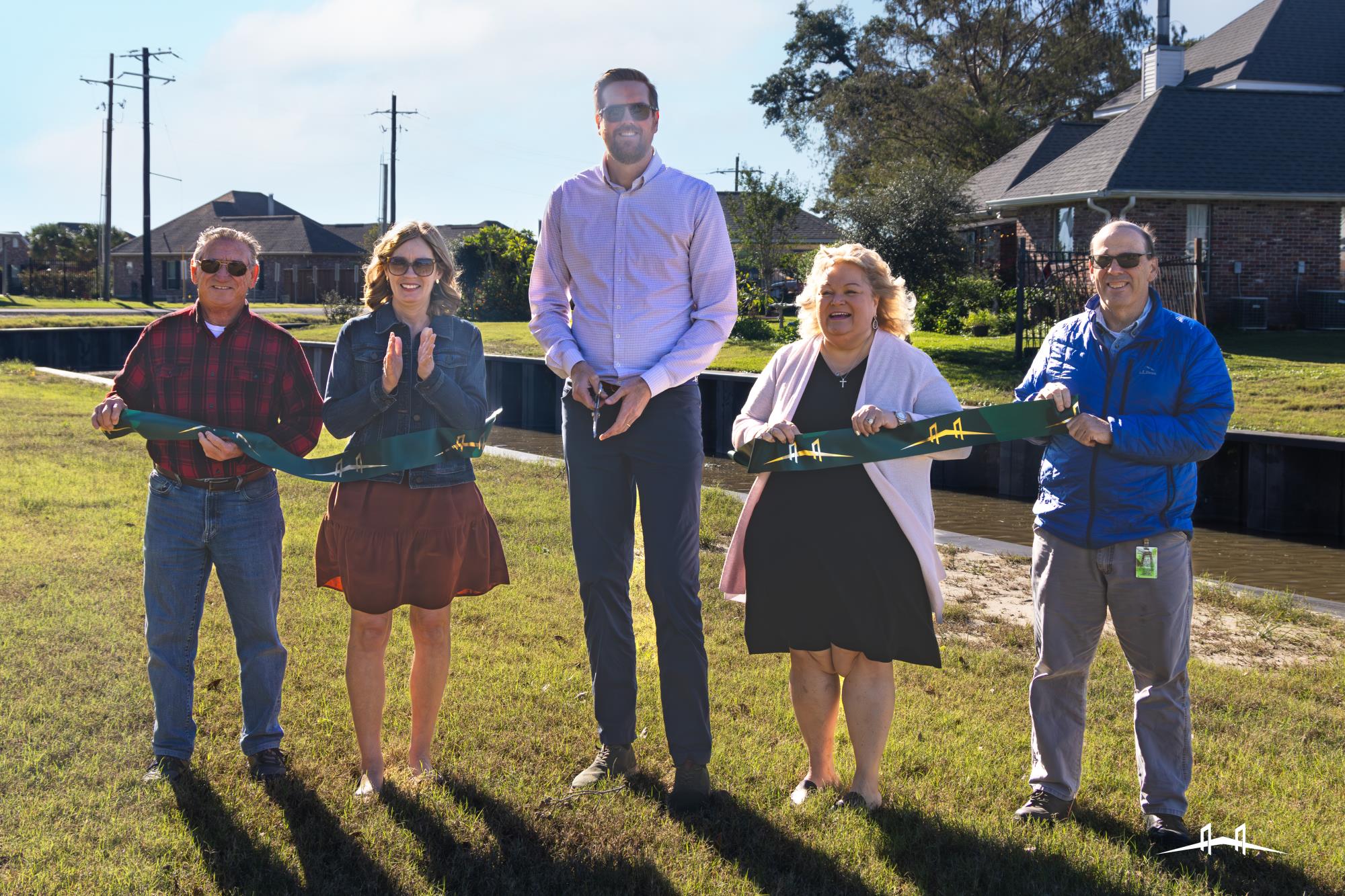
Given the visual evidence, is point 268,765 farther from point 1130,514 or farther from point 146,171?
point 146,171

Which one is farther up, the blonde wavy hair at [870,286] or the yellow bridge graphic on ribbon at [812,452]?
the blonde wavy hair at [870,286]

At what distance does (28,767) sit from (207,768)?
2.16 ft

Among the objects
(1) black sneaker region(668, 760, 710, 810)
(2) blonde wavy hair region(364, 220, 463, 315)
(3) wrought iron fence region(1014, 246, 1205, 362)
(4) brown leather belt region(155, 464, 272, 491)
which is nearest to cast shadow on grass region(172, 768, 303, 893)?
(4) brown leather belt region(155, 464, 272, 491)

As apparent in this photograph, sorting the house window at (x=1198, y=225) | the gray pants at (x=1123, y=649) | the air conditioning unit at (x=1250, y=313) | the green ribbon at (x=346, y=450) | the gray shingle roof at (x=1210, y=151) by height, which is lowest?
the gray pants at (x=1123, y=649)

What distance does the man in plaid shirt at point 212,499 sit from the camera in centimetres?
439

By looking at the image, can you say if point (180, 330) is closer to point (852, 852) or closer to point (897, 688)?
point (852, 852)

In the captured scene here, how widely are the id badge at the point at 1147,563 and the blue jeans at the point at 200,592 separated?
10.1ft

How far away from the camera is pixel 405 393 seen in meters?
4.29

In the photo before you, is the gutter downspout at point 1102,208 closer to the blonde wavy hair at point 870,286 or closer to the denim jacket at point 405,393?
the blonde wavy hair at point 870,286

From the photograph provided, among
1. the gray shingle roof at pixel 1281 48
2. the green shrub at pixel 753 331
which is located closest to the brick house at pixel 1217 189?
the gray shingle roof at pixel 1281 48

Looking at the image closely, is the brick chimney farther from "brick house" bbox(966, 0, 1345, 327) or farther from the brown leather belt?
the brown leather belt

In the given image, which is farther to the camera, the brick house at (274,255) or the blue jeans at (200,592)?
the brick house at (274,255)

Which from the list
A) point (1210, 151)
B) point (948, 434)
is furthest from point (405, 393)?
point (1210, 151)

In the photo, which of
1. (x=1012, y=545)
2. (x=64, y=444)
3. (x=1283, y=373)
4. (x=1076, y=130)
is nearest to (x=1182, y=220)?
(x=1076, y=130)
